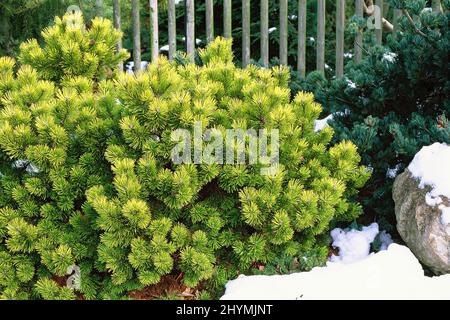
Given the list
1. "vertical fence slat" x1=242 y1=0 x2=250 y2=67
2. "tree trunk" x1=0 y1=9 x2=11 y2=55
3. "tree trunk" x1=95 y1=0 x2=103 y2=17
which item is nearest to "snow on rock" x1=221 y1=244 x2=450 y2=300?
"vertical fence slat" x1=242 y1=0 x2=250 y2=67

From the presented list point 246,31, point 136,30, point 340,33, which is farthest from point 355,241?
point 136,30

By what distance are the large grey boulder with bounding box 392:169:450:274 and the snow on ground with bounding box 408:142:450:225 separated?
0.02 metres

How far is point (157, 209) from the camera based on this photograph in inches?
129

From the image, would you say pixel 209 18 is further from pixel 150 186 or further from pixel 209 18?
pixel 150 186

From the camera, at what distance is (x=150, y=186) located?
3168mm

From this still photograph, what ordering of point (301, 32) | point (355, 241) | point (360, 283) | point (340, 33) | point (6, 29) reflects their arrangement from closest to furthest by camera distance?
point (360, 283) < point (355, 241) < point (340, 33) < point (301, 32) < point (6, 29)

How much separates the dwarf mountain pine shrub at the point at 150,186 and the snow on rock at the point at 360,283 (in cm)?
20

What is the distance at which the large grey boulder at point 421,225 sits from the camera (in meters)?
3.25

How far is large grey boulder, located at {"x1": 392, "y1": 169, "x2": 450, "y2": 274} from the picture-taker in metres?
3.25

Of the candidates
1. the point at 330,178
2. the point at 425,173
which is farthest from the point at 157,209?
Answer: the point at 425,173

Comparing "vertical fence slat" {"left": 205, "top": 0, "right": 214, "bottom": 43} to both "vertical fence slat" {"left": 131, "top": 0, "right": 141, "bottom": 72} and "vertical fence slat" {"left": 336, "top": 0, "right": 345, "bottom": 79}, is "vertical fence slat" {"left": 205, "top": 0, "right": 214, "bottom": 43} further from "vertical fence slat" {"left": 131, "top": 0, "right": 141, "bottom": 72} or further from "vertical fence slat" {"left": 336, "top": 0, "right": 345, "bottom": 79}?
"vertical fence slat" {"left": 336, "top": 0, "right": 345, "bottom": 79}

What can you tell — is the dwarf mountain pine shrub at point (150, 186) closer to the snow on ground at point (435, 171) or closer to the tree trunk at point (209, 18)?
the snow on ground at point (435, 171)

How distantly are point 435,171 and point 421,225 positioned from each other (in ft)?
0.93
